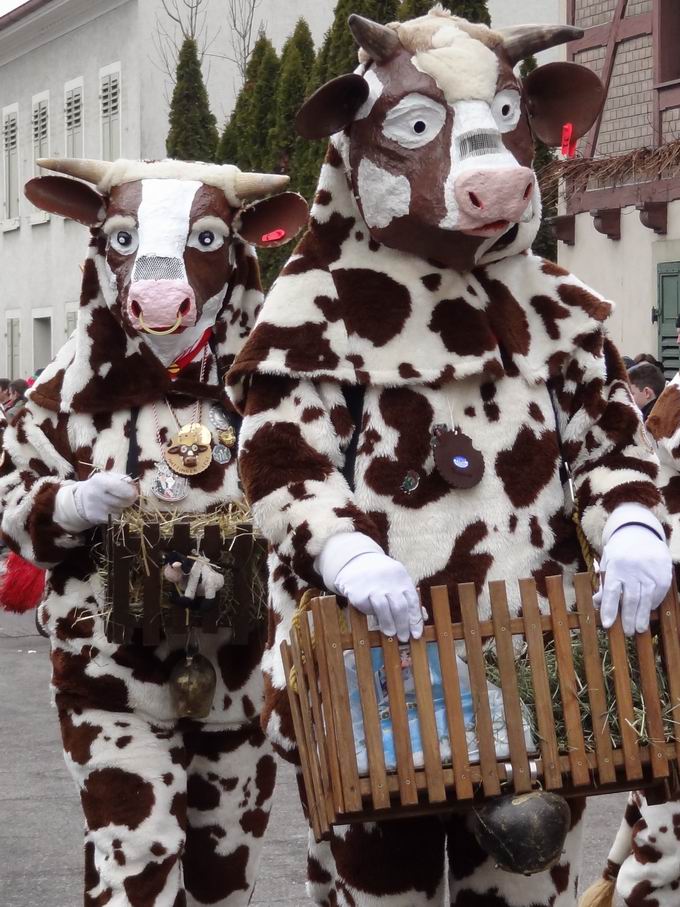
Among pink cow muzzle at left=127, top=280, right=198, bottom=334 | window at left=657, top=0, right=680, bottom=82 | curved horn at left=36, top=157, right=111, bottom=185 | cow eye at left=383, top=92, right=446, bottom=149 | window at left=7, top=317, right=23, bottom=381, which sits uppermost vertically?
window at left=657, top=0, right=680, bottom=82

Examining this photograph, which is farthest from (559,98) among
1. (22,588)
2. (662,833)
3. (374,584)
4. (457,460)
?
(22,588)

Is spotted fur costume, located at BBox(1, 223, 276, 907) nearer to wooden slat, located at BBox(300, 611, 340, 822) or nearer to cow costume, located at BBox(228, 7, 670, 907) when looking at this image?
cow costume, located at BBox(228, 7, 670, 907)

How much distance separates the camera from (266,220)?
537cm

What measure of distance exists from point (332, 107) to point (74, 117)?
2661 cm

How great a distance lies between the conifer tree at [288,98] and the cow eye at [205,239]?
53.0ft

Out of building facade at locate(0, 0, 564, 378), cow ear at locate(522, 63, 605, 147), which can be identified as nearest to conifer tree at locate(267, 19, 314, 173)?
building facade at locate(0, 0, 564, 378)

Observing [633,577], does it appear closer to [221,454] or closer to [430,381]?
[430,381]

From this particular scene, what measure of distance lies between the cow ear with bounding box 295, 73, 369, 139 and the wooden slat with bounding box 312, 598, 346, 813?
1109 mm

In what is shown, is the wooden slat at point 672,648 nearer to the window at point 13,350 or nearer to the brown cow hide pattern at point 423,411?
the brown cow hide pattern at point 423,411

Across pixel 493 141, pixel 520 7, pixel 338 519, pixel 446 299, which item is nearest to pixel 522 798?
pixel 338 519

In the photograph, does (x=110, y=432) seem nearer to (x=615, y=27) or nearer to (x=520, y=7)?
(x=615, y=27)

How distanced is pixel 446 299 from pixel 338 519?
0.61m

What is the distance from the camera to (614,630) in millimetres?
3475

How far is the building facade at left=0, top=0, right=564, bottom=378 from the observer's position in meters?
27.6
